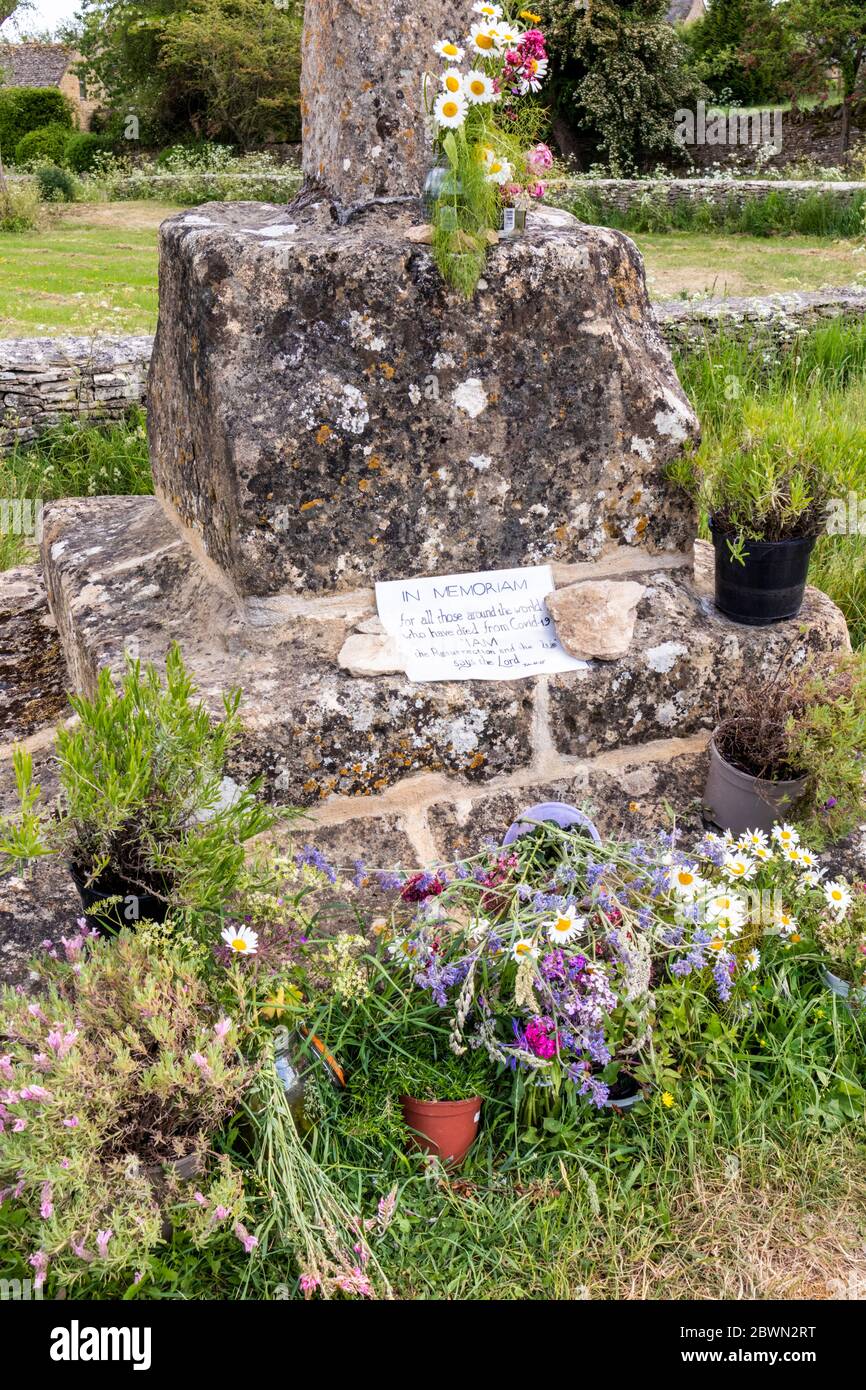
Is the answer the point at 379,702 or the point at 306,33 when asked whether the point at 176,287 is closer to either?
the point at 306,33

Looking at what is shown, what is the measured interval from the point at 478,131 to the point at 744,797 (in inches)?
69.9

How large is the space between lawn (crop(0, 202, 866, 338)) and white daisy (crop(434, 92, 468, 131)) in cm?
497

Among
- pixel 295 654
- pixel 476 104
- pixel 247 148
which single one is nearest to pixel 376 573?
pixel 295 654

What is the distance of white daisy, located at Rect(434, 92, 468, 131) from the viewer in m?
2.54

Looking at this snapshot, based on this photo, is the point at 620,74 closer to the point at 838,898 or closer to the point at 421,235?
the point at 421,235

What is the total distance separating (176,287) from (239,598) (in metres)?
0.88

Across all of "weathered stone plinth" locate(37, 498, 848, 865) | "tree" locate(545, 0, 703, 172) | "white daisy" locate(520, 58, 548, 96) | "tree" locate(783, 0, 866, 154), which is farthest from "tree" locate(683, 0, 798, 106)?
"weathered stone plinth" locate(37, 498, 848, 865)

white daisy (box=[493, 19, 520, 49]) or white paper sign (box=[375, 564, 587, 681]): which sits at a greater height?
white daisy (box=[493, 19, 520, 49])

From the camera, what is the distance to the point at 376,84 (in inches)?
104

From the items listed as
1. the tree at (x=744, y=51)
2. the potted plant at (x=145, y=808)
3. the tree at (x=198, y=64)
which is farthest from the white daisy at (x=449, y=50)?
the tree at (x=198, y=64)

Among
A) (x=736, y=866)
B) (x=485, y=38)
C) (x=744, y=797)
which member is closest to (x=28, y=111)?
(x=485, y=38)

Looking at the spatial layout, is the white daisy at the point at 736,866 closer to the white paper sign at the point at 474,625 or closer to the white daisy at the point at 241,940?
the white paper sign at the point at 474,625

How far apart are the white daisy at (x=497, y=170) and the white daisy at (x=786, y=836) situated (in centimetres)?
171

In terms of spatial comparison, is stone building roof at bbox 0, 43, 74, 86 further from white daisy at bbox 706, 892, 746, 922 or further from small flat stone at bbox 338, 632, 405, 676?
white daisy at bbox 706, 892, 746, 922
